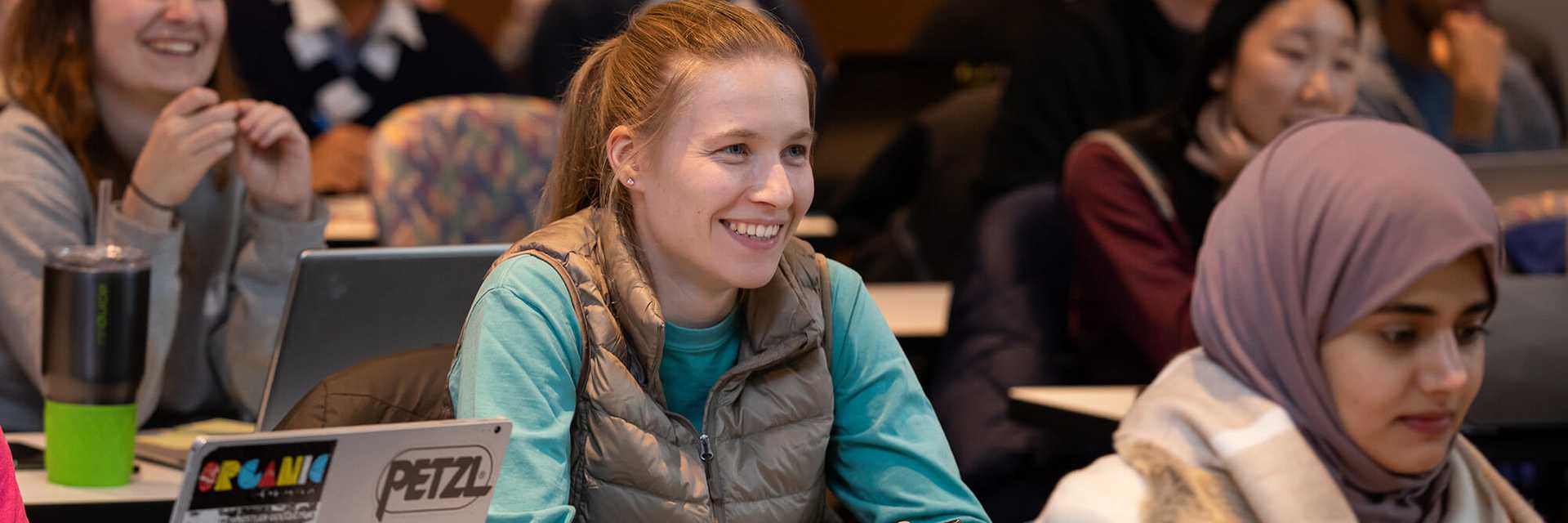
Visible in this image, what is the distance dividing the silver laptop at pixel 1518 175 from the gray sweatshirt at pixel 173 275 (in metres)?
2.01

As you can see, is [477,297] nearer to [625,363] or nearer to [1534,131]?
[625,363]

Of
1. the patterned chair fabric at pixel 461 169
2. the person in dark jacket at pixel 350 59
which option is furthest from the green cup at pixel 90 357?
the person in dark jacket at pixel 350 59

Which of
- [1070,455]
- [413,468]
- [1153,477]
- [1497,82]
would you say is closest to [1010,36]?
[1497,82]

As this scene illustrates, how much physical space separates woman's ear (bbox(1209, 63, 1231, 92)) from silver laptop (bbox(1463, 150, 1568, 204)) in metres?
0.52

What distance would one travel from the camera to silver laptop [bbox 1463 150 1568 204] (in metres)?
3.42

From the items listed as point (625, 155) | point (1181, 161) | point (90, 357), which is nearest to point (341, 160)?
point (1181, 161)

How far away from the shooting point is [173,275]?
2.57 m

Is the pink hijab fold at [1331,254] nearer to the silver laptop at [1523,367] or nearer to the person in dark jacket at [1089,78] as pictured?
the silver laptop at [1523,367]

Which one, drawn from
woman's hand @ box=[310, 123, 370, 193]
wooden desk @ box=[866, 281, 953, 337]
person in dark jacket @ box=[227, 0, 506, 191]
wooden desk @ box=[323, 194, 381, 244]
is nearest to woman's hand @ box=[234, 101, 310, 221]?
wooden desk @ box=[323, 194, 381, 244]

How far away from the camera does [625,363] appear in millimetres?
1747

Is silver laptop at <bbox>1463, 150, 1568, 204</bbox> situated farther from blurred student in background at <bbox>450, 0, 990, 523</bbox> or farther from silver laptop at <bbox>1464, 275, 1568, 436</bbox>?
blurred student in background at <bbox>450, 0, 990, 523</bbox>

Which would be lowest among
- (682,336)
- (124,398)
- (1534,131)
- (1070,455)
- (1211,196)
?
(1534,131)

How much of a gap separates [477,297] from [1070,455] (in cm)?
150

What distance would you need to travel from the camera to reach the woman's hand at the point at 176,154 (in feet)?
8.27
